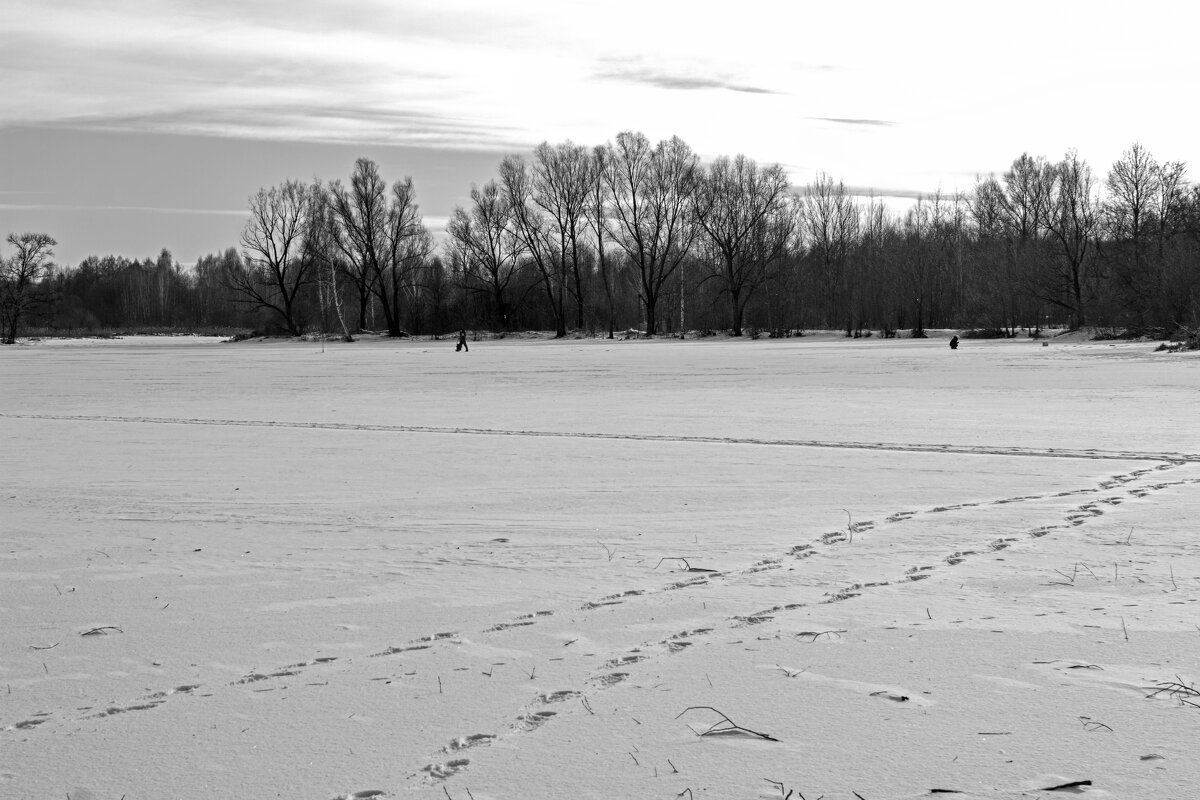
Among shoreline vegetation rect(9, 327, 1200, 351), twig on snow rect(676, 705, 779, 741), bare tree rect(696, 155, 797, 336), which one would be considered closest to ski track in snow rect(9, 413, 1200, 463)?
twig on snow rect(676, 705, 779, 741)

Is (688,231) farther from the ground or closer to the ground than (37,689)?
farther from the ground

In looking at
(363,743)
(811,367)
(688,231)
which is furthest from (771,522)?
(688,231)

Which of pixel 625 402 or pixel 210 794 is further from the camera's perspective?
pixel 625 402

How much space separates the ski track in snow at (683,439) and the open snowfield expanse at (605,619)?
10 centimetres

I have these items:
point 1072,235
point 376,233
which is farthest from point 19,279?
point 1072,235

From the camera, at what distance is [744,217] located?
73.8 meters

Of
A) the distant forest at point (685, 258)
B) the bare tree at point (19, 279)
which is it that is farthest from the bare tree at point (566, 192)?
the bare tree at point (19, 279)

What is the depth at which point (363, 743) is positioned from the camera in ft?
12.5

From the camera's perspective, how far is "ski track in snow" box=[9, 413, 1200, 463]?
11.0 metres

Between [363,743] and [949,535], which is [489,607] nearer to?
[363,743]

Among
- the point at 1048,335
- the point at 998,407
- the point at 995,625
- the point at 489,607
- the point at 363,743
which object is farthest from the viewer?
the point at 1048,335

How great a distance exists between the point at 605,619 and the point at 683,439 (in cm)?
796

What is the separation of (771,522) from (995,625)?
9.22 feet

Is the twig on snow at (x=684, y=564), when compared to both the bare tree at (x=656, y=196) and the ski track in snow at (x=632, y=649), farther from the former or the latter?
the bare tree at (x=656, y=196)
